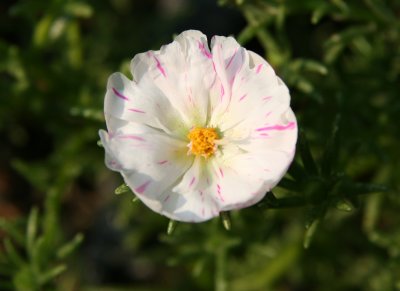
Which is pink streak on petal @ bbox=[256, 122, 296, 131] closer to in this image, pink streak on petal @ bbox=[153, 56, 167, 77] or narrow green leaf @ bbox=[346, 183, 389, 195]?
pink streak on petal @ bbox=[153, 56, 167, 77]

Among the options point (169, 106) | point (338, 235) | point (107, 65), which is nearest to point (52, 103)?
point (107, 65)

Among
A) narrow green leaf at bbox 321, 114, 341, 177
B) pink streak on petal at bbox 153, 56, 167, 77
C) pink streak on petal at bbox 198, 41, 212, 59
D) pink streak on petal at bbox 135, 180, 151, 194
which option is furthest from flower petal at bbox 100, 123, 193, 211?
narrow green leaf at bbox 321, 114, 341, 177

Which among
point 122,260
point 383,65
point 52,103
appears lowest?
point 122,260

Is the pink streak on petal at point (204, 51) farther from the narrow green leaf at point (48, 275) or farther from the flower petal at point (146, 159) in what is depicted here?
the narrow green leaf at point (48, 275)

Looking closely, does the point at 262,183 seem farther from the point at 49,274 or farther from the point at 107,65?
the point at 107,65

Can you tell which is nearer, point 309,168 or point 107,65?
point 309,168

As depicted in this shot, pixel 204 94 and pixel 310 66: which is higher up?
pixel 204 94
